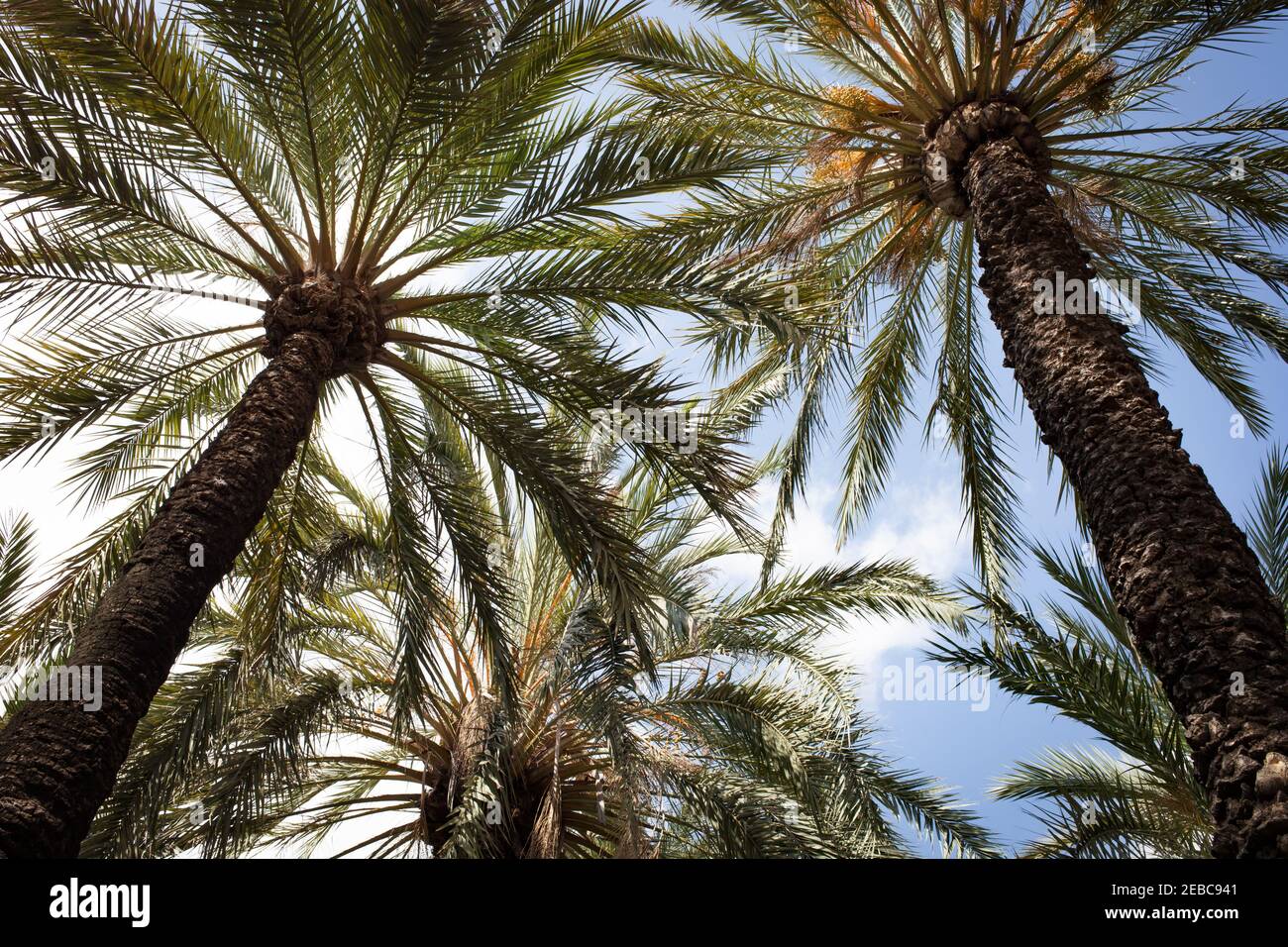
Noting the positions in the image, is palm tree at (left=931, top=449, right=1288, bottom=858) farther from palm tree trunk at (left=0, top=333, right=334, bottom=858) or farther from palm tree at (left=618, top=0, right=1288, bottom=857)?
palm tree trunk at (left=0, top=333, right=334, bottom=858)

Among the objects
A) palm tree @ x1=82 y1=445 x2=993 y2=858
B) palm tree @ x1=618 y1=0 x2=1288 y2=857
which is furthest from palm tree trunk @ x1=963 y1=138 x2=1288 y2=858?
palm tree @ x1=82 y1=445 x2=993 y2=858

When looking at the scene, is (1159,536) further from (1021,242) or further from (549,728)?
(549,728)

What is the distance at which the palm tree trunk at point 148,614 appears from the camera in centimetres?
351

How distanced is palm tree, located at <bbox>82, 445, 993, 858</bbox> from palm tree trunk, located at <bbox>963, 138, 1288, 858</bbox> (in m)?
2.51

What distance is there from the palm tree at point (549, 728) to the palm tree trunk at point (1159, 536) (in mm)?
2515

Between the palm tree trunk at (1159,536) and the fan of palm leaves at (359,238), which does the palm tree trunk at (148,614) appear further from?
the palm tree trunk at (1159,536)

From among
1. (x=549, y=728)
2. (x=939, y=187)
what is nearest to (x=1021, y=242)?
(x=939, y=187)

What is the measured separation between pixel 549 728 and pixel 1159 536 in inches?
230

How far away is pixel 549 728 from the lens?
28.5ft

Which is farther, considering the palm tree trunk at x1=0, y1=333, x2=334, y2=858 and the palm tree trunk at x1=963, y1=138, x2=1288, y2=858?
the palm tree trunk at x1=0, y1=333, x2=334, y2=858

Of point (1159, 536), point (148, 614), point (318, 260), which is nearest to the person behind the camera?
point (1159, 536)

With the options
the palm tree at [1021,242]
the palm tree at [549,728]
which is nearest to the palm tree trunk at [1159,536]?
the palm tree at [1021,242]

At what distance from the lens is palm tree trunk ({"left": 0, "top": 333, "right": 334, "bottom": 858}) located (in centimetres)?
351
